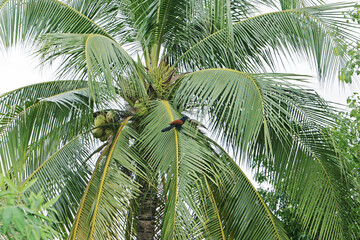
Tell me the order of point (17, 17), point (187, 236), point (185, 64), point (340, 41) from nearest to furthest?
point (187, 236), point (340, 41), point (17, 17), point (185, 64)

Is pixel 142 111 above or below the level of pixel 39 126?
above

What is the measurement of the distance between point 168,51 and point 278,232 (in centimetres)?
286

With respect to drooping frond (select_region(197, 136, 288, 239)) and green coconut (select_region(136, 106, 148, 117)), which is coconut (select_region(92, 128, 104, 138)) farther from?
drooping frond (select_region(197, 136, 288, 239))

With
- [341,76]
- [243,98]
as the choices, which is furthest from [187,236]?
[341,76]

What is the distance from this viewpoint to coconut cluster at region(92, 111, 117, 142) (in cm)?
618

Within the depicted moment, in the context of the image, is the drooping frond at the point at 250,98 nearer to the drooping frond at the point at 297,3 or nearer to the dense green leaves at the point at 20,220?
the drooping frond at the point at 297,3

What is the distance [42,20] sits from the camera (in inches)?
266

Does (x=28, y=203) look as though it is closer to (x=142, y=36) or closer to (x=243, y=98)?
(x=243, y=98)

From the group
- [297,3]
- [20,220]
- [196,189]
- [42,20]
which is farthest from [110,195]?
[297,3]

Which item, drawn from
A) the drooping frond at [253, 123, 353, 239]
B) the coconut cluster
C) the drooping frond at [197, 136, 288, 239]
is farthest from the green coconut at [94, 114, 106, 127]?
the drooping frond at [253, 123, 353, 239]

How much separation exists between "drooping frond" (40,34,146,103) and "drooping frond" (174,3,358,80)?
138 centimetres

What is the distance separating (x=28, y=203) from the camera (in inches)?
106

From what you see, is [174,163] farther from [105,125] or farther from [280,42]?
[280,42]

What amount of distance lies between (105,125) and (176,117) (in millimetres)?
936
